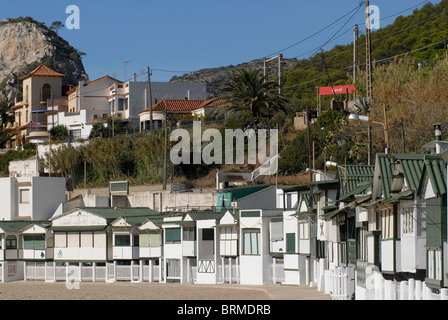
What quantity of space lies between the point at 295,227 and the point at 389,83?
17438mm

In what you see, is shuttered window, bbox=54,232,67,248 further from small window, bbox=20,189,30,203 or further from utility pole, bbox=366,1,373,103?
utility pole, bbox=366,1,373,103

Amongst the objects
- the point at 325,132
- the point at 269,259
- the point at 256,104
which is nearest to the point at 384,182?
the point at 269,259

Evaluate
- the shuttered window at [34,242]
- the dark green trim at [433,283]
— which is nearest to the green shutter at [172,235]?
the shuttered window at [34,242]

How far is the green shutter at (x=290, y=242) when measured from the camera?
39.2 meters

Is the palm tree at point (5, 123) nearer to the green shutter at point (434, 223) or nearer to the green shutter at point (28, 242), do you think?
the green shutter at point (28, 242)

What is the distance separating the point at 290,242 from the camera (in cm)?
3953

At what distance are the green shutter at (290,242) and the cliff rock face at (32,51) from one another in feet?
356

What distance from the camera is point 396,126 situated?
46.8 metres

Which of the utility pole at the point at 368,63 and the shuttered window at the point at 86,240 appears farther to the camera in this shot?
the shuttered window at the point at 86,240

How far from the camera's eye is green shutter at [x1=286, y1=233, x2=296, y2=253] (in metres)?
39.2

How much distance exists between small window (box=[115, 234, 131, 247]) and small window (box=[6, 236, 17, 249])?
8.93 metres

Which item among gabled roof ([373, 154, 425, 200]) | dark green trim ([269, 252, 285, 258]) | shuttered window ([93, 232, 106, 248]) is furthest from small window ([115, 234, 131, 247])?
gabled roof ([373, 154, 425, 200])

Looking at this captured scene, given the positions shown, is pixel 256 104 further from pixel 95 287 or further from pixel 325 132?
pixel 95 287

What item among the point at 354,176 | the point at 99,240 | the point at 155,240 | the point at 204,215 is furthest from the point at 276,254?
the point at 99,240
